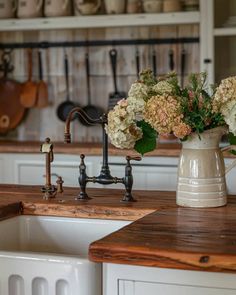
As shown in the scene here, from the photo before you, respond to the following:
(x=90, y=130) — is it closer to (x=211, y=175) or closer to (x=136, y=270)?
(x=211, y=175)

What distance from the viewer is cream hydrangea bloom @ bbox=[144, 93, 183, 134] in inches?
61.6

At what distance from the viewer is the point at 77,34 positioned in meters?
3.84

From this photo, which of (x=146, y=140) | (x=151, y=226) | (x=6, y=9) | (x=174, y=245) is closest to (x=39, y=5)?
(x=6, y=9)

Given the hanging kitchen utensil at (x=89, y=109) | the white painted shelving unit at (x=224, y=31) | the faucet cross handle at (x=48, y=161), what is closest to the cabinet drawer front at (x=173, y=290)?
the faucet cross handle at (x=48, y=161)

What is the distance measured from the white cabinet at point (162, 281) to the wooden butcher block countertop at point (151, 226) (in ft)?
0.14

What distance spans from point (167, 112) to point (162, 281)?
476mm

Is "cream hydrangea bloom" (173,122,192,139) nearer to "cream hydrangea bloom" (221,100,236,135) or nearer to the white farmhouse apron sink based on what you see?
"cream hydrangea bloom" (221,100,236,135)

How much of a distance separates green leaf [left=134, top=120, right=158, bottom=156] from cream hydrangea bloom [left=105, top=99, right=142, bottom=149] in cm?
2

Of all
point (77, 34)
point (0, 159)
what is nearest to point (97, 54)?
point (77, 34)

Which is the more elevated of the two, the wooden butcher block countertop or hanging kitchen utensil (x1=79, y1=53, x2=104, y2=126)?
hanging kitchen utensil (x1=79, y1=53, x2=104, y2=126)

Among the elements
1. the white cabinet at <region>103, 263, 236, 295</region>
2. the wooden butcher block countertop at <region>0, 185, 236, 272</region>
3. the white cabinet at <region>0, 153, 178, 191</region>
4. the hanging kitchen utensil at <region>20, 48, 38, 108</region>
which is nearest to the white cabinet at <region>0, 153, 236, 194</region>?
the white cabinet at <region>0, 153, 178, 191</region>

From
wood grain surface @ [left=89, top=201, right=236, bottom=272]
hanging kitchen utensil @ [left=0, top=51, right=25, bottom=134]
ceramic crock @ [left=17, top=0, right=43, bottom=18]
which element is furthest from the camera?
hanging kitchen utensil @ [left=0, top=51, right=25, bottom=134]

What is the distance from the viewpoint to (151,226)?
148 cm

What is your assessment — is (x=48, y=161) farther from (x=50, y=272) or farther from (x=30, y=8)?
(x=30, y=8)
